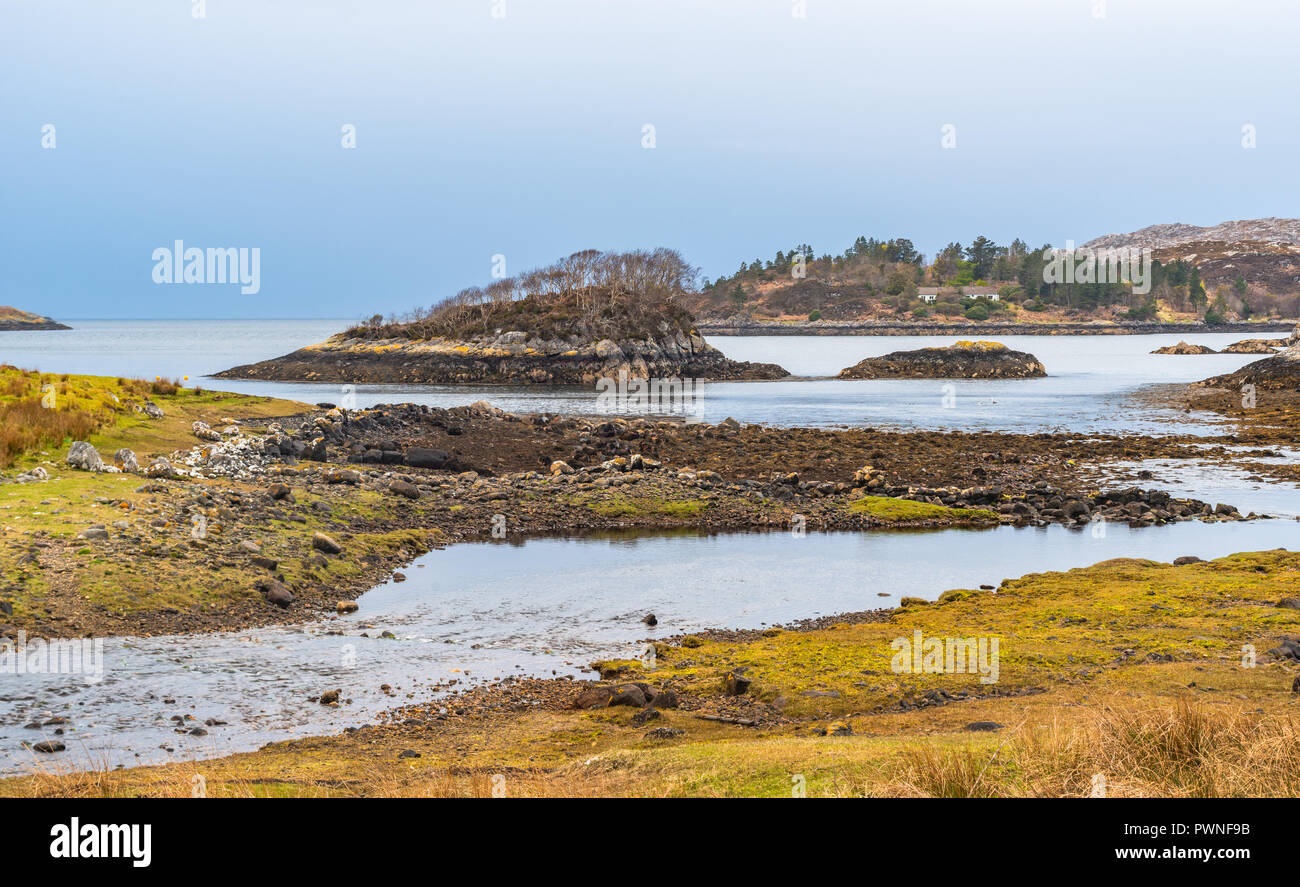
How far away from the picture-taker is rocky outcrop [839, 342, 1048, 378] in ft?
336

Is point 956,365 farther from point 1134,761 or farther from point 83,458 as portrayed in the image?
point 1134,761

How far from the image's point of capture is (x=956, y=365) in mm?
106875

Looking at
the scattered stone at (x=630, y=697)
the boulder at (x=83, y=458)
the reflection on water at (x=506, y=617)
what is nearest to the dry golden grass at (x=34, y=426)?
the boulder at (x=83, y=458)

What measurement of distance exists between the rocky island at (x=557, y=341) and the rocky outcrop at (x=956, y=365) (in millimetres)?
10890

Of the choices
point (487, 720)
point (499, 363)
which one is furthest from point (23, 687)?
point (499, 363)

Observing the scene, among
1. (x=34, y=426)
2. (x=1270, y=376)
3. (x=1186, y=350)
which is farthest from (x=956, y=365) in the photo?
(x=34, y=426)

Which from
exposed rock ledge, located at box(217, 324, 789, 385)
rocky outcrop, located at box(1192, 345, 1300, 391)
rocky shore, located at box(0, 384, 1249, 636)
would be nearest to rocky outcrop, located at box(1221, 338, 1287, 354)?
rocky outcrop, located at box(1192, 345, 1300, 391)

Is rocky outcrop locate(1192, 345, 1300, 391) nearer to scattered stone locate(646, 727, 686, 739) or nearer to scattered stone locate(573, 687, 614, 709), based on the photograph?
scattered stone locate(573, 687, 614, 709)

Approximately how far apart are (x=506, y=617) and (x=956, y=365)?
97217mm

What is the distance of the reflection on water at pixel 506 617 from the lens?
11.2 meters

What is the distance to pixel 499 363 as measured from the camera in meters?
101

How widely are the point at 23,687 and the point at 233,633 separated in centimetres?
315
